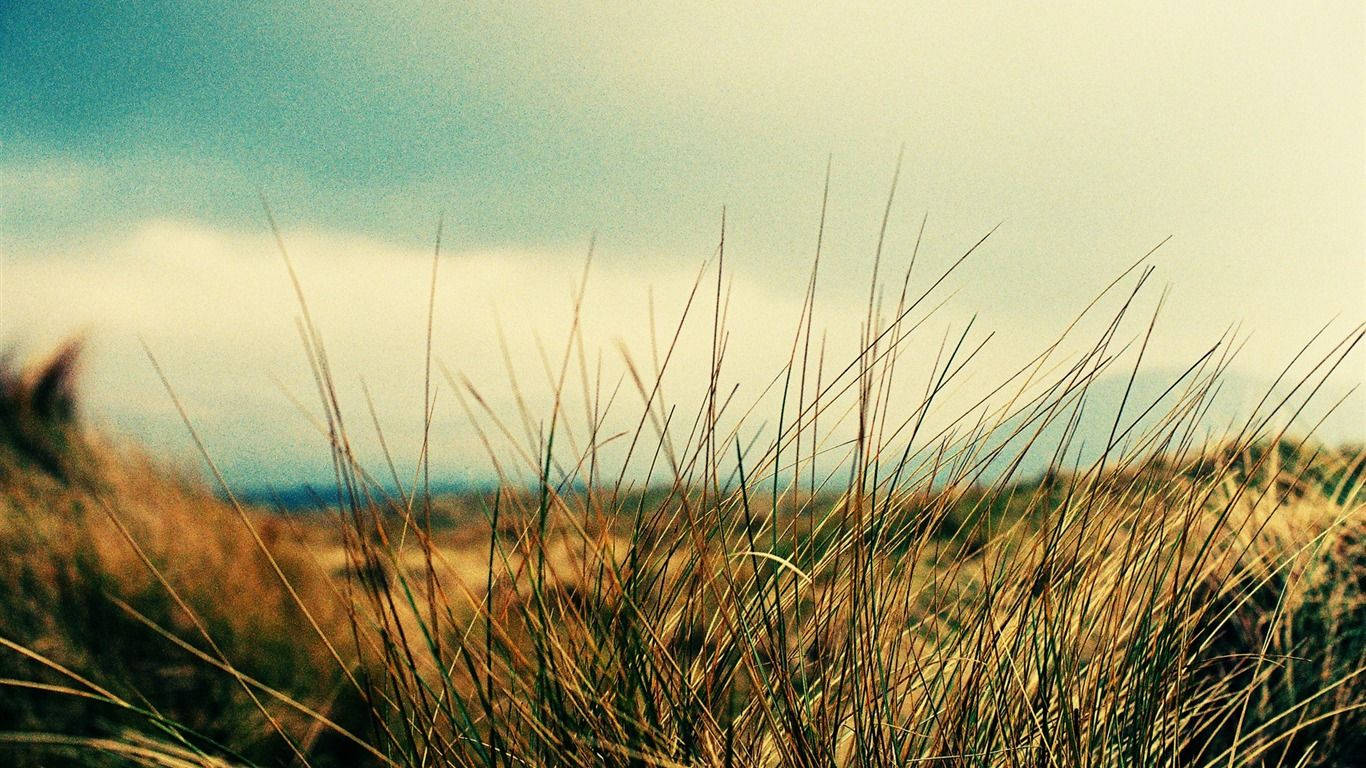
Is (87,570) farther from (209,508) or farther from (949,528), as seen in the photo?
(949,528)

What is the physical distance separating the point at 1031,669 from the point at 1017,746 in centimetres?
21

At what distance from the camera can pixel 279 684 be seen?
363cm

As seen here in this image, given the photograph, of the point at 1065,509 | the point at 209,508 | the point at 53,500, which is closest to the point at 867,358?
the point at 1065,509

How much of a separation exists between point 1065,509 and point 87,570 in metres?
4.16

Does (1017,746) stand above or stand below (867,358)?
below

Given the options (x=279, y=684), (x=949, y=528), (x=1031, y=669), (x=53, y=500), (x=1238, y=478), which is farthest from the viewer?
(x=53, y=500)

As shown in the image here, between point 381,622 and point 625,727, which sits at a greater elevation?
point 381,622

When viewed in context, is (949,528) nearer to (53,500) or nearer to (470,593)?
(470,593)

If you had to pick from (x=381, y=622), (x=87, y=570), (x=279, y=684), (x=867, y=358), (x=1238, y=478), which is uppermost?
(x=867, y=358)

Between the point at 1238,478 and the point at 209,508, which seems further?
the point at 209,508

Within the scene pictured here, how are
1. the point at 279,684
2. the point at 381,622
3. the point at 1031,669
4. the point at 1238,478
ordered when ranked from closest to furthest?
the point at 381,622
the point at 1031,669
the point at 1238,478
the point at 279,684

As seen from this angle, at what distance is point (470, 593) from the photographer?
2.87 feet

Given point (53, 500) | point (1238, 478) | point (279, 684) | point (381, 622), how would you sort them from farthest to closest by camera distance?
point (53, 500), point (279, 684), point (1238, 478), point (381, 622)

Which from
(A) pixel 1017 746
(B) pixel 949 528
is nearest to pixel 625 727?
(A) pixel 1017 746
